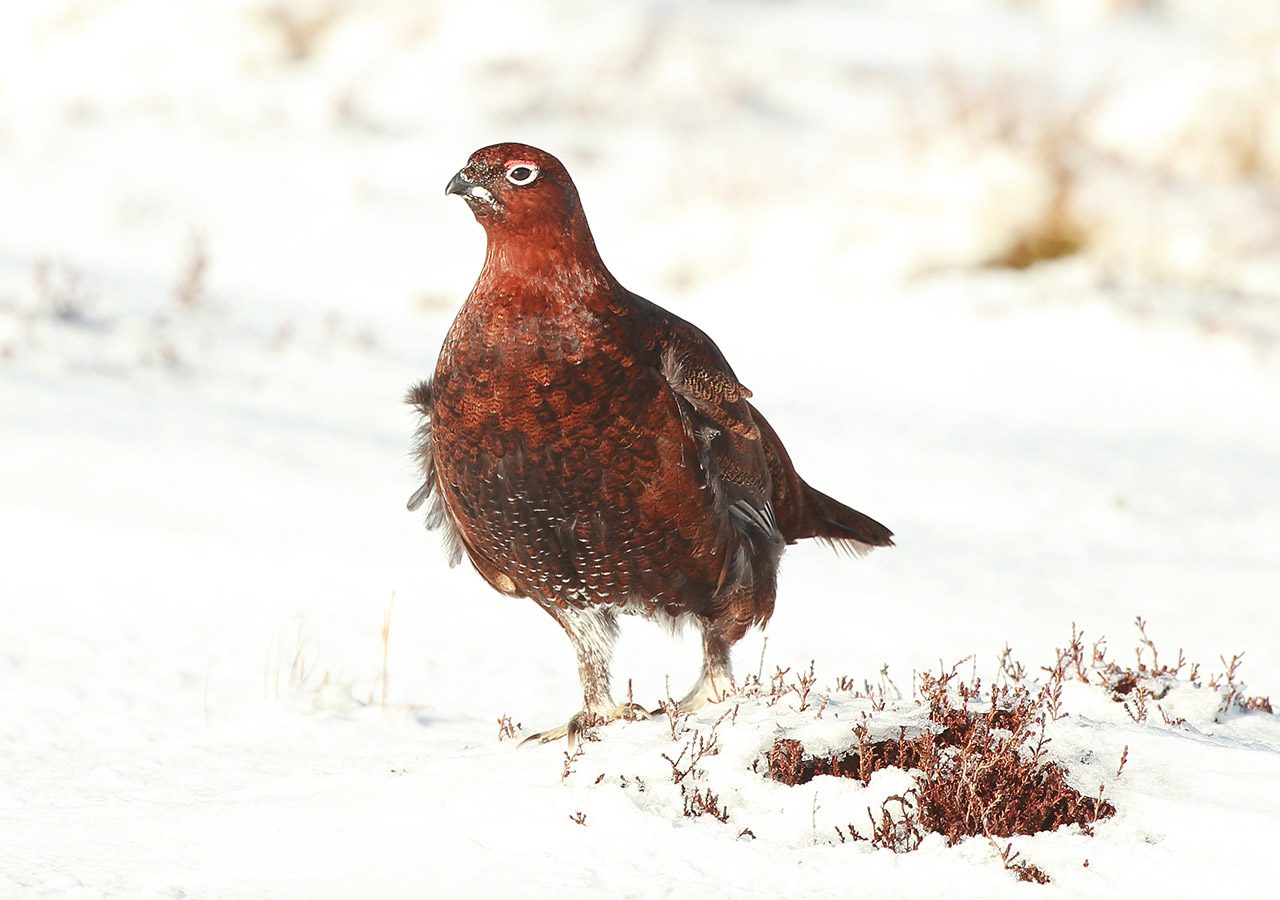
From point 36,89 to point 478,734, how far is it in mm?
14345

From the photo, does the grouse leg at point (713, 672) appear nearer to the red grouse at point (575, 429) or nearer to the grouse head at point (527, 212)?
the red grouse at point (575, 429)

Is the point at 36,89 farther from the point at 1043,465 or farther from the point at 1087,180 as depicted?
the point at 1043,465

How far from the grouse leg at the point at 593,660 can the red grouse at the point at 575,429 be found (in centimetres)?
1

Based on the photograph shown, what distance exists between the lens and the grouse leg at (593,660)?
12.7ft

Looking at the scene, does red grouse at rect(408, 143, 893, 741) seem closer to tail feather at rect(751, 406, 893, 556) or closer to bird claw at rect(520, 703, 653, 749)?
bird claw at rect(520, 703, 653, 749)

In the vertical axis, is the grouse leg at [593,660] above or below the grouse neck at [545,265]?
below

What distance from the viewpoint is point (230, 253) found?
1261cm

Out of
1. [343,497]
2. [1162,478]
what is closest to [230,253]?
[343,497]

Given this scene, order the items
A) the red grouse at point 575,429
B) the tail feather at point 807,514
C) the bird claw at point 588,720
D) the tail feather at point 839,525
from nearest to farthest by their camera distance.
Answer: the red grouse at point 575,429
the bird claw at point 588,720
the tail feather at point 807,514
the tail feather at point 839,525

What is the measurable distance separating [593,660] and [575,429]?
32.8 inches

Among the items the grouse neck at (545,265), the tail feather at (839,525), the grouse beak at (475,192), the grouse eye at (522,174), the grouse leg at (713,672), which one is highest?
the grouse eye at (522,174)

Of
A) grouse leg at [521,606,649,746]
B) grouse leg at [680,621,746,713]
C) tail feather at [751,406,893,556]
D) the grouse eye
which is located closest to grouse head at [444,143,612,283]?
the grouse eye

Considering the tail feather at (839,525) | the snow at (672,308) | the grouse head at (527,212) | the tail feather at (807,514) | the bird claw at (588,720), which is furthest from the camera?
the tail feather at (839,525)

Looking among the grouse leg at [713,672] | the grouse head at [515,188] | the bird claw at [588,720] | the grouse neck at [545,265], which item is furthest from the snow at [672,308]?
the grouse head at [515,188]
